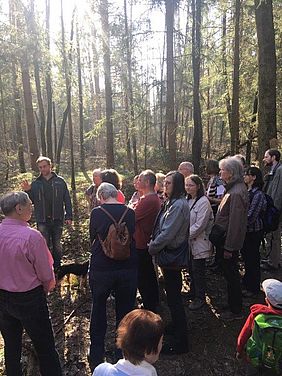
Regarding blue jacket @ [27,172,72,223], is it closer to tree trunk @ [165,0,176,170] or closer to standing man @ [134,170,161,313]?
standing man @ [134,170,161,313]

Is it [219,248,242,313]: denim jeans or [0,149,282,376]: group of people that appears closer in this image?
[0,149,282,376]: group of people

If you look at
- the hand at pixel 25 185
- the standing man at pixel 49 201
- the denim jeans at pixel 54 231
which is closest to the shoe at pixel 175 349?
the standing man at pixel 49 201

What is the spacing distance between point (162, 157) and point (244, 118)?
4079 millimetres

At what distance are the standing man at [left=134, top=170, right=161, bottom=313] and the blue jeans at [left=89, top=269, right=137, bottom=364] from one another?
0.90m

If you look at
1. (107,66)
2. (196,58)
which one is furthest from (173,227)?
(107,66)

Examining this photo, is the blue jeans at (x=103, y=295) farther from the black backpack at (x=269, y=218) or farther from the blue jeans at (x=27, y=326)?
the black backpack at (x=269, y=218)

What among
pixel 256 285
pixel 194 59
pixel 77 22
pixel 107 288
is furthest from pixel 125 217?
pixel 77 22

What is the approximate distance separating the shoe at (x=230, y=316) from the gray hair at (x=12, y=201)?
3.10m

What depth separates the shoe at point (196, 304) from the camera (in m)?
4.89

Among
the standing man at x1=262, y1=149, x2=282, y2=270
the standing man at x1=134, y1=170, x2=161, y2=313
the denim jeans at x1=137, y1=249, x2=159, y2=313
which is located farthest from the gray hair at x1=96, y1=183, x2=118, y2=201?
the standing man at x1=262, y1=149, x2=282, y2=270

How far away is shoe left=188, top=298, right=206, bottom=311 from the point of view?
16.1 feet

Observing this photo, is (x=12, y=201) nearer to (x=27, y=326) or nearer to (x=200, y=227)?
(x=27, y=326)

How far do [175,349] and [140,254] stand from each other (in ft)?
4.09

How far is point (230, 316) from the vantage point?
4.70m
